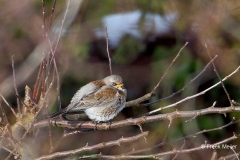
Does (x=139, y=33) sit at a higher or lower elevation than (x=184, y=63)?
higher

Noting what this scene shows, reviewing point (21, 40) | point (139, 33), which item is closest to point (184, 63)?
point (139, 33)

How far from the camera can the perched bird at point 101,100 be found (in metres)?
3.62

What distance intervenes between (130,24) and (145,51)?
0.37 m

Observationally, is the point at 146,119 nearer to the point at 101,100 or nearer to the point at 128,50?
the point at 101,100

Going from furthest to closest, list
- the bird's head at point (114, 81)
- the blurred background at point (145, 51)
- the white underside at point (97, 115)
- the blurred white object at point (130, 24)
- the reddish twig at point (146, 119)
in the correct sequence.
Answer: the blurred white object at point (130, 24), the blurred background at point (145, 51), the bird's head at point (114, 81), the white underside at point (97, 115), the reddish twig at point (146, 119)

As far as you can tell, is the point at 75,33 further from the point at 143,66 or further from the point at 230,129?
the point at 230,129

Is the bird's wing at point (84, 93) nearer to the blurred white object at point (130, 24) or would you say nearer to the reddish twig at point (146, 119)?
the reddish twig at point (146, 119)

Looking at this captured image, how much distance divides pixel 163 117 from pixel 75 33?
9.00ft

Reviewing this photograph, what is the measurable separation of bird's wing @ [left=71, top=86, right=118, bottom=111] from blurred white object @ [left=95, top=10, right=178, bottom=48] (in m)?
1.83

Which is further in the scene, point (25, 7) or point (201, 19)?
point (201, 19)

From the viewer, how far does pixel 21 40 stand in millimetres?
5035

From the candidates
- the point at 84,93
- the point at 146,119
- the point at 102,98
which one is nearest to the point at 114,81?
the point at 102,98

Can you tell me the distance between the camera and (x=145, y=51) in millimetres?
5660

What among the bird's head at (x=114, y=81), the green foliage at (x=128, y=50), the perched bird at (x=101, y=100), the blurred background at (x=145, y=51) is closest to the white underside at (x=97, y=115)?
the perched bird at (x=101, y=100)
